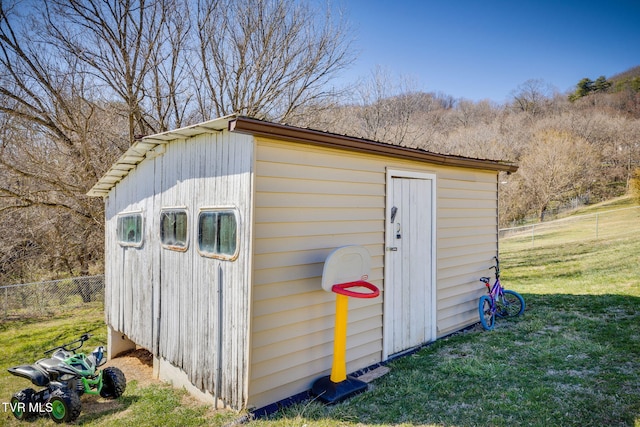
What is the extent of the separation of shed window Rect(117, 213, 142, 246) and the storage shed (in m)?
0.03

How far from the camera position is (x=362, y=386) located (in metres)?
3.68

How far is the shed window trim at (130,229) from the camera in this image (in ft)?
17.6

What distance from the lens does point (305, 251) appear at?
12.0 feet

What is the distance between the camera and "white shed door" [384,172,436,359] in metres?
4.55

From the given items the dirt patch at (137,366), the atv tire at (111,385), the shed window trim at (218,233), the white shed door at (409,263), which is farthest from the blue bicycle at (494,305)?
the atv tire at (111,385)

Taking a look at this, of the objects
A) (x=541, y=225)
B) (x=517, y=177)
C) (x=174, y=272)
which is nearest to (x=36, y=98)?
(x=174, y=272)

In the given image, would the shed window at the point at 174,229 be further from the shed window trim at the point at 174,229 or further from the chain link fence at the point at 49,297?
the chain link fence at the point at 49,297

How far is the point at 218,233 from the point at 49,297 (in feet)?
26.8

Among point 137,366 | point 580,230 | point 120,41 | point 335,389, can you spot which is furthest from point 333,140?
point 580,230

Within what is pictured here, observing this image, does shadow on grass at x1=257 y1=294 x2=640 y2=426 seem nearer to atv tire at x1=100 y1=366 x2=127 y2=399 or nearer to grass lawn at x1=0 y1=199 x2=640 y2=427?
grass lawn at x1=0 y1=199 x2=640 y2=427

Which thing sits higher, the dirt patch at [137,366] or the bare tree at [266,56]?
the bare tree at [266,56]

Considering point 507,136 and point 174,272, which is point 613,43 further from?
point 174,272

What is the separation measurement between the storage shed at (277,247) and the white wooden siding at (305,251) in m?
0.01

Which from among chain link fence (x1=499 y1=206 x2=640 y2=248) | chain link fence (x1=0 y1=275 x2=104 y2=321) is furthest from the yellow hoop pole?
chain link fence (x1=499 y1=206 x2=640 y2=248)
